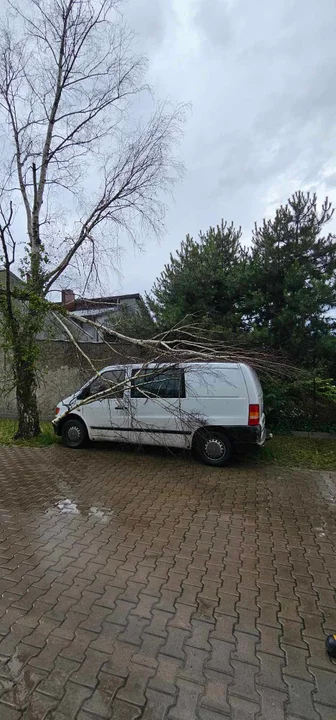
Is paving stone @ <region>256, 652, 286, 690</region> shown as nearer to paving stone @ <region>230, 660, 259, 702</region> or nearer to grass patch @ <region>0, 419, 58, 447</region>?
paving stone @ <region>230, 660, 259, 702</region>

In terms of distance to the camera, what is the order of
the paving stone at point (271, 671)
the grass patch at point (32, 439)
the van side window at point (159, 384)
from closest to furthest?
the paving stone at point (271, 671)
the van side window at point (159, 384)
the grass patch at point (32, 439)

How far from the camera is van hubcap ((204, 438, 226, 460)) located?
564 centimetres

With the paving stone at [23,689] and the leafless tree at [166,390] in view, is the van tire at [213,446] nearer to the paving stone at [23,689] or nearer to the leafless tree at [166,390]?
the leafless tree at [166,390]

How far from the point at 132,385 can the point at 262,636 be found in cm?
430

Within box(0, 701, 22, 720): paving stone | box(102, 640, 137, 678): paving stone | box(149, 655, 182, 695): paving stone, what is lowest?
box(149, 655, 182, 695): paving stone

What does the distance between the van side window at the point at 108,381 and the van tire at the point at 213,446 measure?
1601 millimetres

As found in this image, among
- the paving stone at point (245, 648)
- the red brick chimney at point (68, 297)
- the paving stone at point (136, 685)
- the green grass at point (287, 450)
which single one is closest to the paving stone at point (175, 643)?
the paving stone at point (136, 685)

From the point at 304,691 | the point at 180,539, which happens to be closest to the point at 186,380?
the point at 180,539

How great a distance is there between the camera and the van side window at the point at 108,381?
6200 millimetres

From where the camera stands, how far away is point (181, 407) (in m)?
5.78

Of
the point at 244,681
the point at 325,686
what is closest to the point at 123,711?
the point at 244,681

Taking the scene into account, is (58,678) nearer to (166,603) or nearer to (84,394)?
(166,603)

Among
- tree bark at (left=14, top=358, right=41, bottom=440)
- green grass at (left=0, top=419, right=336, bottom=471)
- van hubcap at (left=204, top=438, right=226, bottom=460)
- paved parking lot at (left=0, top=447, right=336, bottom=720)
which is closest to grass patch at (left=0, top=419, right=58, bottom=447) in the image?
green grass at (left=0, top=419, right=336, bottom=471)

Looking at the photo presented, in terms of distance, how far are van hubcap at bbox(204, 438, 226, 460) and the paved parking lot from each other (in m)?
0.94
